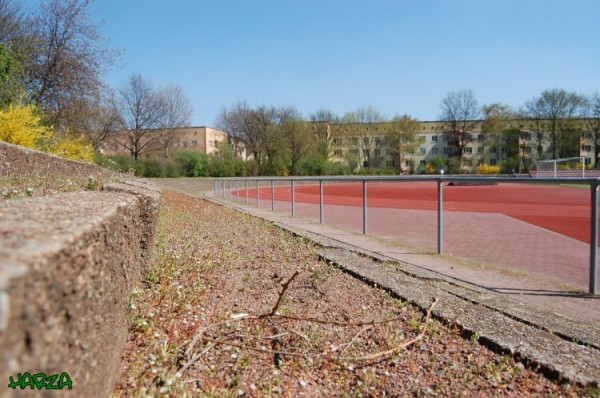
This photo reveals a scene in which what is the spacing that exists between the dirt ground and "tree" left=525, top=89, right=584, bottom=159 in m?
82.1

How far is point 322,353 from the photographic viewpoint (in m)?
2.43

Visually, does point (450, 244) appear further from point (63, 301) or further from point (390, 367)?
point (63, 301)

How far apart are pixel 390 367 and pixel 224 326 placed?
100 centimetres

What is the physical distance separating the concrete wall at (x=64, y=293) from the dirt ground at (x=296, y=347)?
0.39 m

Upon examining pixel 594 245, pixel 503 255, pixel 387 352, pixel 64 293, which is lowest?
pixel 503 255

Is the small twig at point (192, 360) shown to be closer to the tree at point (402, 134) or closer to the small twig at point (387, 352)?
the small twig at point (387, 352)

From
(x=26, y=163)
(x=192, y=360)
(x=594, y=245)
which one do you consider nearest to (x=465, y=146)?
(x=594, y=245)

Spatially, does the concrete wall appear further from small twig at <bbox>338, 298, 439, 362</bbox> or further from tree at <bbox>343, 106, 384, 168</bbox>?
tree at <bbox>343, 106, 384, 168</bbox>

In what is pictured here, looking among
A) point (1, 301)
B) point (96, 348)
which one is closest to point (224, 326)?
point (96, 348)

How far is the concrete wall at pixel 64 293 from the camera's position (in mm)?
838

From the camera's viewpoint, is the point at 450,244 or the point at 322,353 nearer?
the point at 322,353

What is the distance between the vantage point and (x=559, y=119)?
239ft

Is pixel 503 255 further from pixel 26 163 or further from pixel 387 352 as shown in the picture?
pixel 26 163

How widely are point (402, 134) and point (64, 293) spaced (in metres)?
81.1
